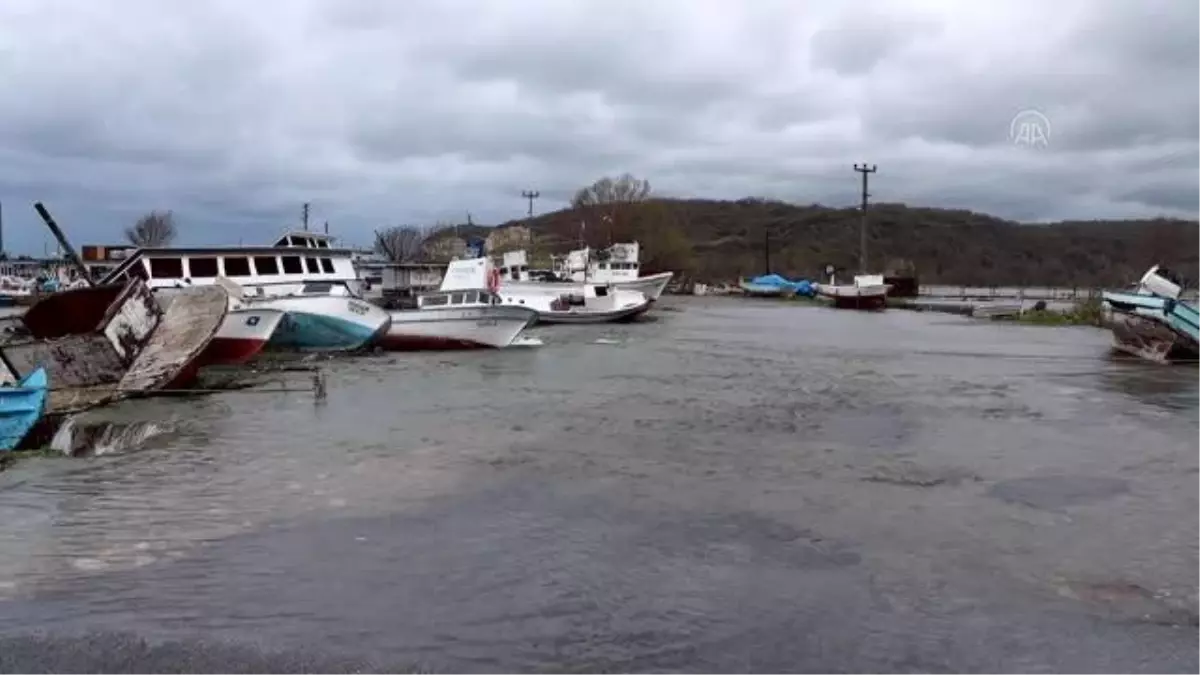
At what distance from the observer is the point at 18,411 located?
1326cm

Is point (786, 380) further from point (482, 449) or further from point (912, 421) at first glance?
point (482, 449)

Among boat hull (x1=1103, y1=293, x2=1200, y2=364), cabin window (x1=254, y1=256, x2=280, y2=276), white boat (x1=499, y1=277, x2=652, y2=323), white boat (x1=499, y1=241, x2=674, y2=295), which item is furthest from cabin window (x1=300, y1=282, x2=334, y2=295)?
white boat (x1=499, y1=241, x2=674, y2=295)

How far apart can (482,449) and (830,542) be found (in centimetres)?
617

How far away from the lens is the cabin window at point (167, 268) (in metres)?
30.0

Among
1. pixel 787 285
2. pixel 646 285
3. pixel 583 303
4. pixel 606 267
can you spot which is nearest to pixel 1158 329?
pixel 583 303

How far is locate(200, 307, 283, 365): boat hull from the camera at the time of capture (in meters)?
26.2

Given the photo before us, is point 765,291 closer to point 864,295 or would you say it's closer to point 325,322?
point 864,295

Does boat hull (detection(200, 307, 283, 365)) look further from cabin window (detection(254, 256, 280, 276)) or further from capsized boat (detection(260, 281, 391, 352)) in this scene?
cabin window (detection(254, 256, 280, 276))

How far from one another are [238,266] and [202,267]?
1051mm

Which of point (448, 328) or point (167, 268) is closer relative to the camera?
point (167, 268)

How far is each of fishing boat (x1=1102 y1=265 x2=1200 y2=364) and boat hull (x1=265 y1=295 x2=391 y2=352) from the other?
2308 cm

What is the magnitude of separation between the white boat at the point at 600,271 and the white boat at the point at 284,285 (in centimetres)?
2532

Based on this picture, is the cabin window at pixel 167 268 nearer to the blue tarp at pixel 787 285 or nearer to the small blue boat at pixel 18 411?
the small blue boat at pixel 18 411

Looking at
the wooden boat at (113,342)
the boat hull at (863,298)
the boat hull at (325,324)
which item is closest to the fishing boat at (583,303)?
the boat hull at (325,324)
